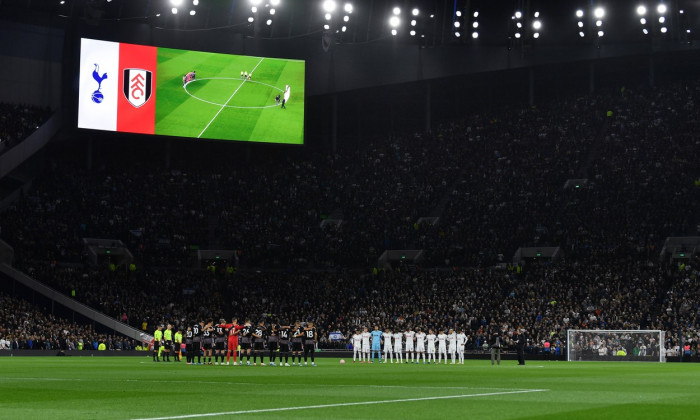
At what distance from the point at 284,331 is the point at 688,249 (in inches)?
1281

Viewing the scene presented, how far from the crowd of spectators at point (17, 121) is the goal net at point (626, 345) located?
1533 inches

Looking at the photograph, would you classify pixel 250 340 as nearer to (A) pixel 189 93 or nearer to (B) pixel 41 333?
(B) pixel 41 333

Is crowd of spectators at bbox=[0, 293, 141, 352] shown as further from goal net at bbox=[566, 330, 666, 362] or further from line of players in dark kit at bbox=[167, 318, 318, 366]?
goal net at bbox=[566, 330, 666, 362]

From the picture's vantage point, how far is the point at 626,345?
157 feet

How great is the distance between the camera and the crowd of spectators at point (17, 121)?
2488 inches

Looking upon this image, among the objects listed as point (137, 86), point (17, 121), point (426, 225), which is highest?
point (137, 86)

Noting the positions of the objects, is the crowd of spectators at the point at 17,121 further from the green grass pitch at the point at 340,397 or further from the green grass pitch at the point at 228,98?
the green grass pitch at the point at 340,397

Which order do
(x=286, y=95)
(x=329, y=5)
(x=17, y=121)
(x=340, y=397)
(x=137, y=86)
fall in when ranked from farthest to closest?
(x=286, y=95) → (x=17, y=121) → (x=137, y=86) → (x=329, y=5) → (x=340, y=397)

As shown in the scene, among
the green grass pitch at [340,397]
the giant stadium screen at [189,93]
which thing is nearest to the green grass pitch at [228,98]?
the giant stadium screen at [189,93]

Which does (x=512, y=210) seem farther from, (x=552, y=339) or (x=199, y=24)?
(x=199, y=24)

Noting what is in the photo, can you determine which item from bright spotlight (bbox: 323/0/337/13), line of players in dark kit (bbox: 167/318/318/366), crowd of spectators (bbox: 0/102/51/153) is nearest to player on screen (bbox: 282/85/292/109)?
bright spotlight (bbox: 323/0/337/13)

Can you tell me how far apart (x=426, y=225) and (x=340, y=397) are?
51360mm

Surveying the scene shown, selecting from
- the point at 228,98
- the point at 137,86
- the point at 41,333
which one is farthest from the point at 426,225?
the point at 41,333

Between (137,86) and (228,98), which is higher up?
(137,86)
